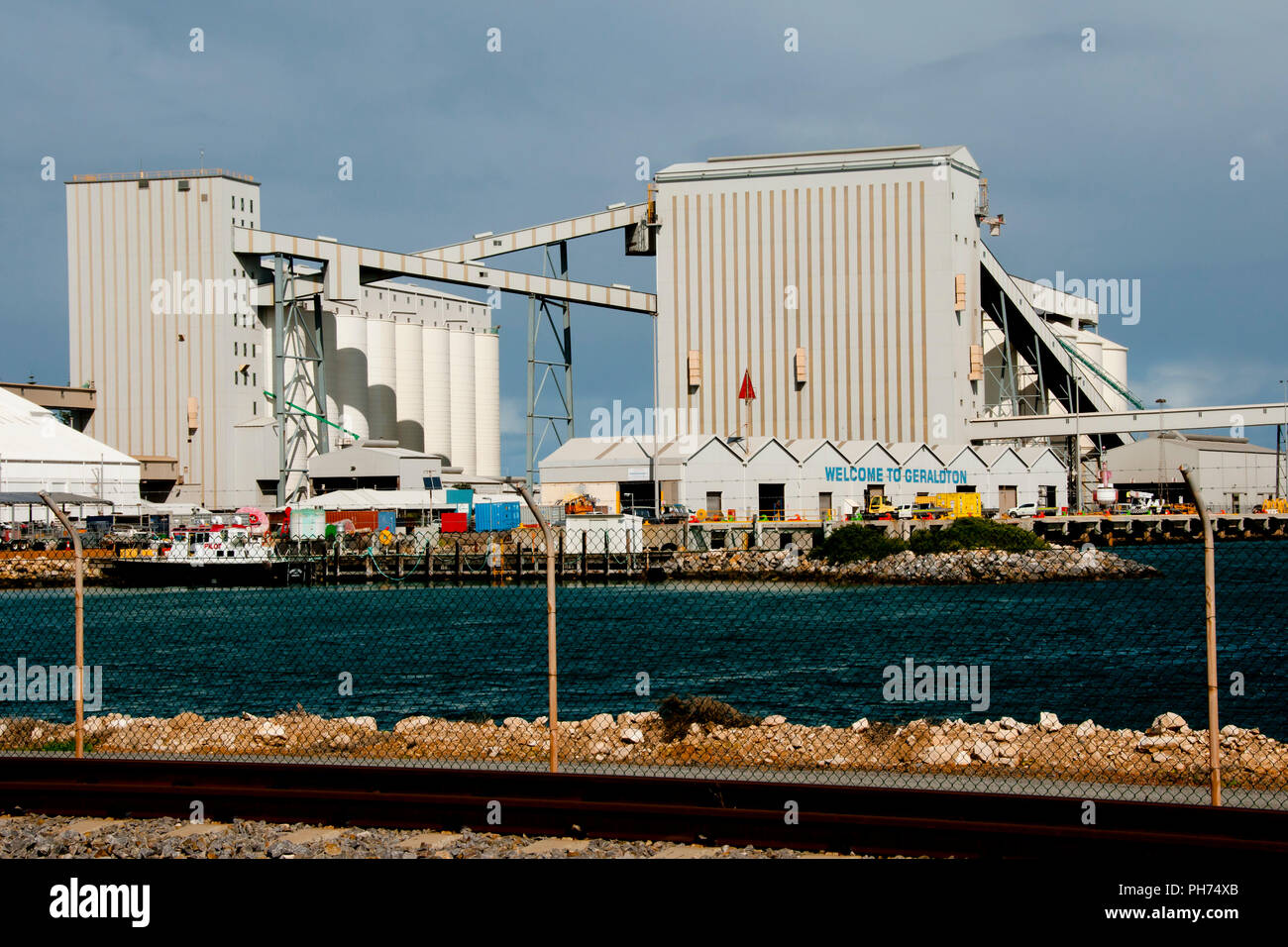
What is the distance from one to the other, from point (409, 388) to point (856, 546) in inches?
1974

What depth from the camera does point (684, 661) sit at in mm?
28922

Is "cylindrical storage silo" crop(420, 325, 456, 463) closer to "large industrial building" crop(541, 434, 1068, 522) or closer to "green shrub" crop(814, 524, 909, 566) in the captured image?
"large industrial building" crop(541, 434, 1068, 522)

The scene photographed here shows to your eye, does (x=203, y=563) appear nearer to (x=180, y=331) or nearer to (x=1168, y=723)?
(x=180, y=331)

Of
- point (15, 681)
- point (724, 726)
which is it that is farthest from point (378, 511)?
point (724, 726)

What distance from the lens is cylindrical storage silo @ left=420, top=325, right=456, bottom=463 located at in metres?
103

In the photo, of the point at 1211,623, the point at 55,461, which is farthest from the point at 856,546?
the point at 1211,623

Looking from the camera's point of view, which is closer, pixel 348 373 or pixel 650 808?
pixel 650 808

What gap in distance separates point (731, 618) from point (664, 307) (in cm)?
5878

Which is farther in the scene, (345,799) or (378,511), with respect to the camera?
(378,511)

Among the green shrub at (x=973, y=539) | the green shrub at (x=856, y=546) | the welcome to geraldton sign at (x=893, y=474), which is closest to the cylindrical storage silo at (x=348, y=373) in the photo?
the welcome to geraldton sign at (x=893, y=474)

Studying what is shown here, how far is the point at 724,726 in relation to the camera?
16359 millimetres

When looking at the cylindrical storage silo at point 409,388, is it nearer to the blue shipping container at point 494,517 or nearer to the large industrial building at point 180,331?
the large industrial building at point 180,331

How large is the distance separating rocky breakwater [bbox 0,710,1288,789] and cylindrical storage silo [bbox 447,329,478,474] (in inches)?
3469

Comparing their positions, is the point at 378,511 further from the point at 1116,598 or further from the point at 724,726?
the point at 724,726
